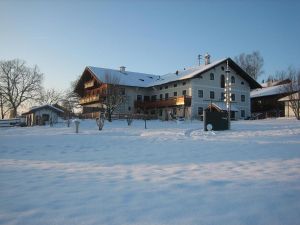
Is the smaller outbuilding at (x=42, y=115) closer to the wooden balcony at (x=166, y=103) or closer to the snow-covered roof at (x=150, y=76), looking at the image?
the snow-covered roof at (x=150, y=76)

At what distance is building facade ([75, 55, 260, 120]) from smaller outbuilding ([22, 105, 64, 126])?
514 centimetres

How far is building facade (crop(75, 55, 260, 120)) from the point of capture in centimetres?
4234

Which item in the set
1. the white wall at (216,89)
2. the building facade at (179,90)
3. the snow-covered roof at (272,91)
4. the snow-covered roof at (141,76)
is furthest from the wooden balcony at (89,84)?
the snow-covered roof at (272,91)

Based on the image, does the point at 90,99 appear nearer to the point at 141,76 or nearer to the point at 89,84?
the point at 89,84

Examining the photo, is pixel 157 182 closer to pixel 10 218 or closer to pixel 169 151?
pixel 10 218

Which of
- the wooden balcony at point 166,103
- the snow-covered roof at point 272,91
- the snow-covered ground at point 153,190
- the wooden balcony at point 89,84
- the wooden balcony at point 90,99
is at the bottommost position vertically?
the snow-covered ground at point 153,190

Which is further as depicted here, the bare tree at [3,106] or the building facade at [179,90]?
the bare tree at [3,106]

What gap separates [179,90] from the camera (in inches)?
1751

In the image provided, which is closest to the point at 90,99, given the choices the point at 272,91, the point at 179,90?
the point at 179,90

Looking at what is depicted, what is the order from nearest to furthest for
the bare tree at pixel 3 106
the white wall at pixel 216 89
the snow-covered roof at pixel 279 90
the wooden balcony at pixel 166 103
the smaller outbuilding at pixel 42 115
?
the smaller outbuilding at pixel 42 115 < the snow-covered roof at pixel 279 90 < the wooden balcony at pixel 166 103 < the white wall at pixel 216 89 < the bare tree at pixel 3 106

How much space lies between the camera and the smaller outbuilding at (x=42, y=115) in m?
35.8

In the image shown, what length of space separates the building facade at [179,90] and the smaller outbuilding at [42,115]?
514 cm

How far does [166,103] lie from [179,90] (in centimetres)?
307

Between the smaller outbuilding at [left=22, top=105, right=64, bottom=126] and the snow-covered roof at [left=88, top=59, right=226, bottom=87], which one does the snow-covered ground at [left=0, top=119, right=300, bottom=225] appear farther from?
the snow-covered roof at [left=88, top=59, right=226, bottom=87]
